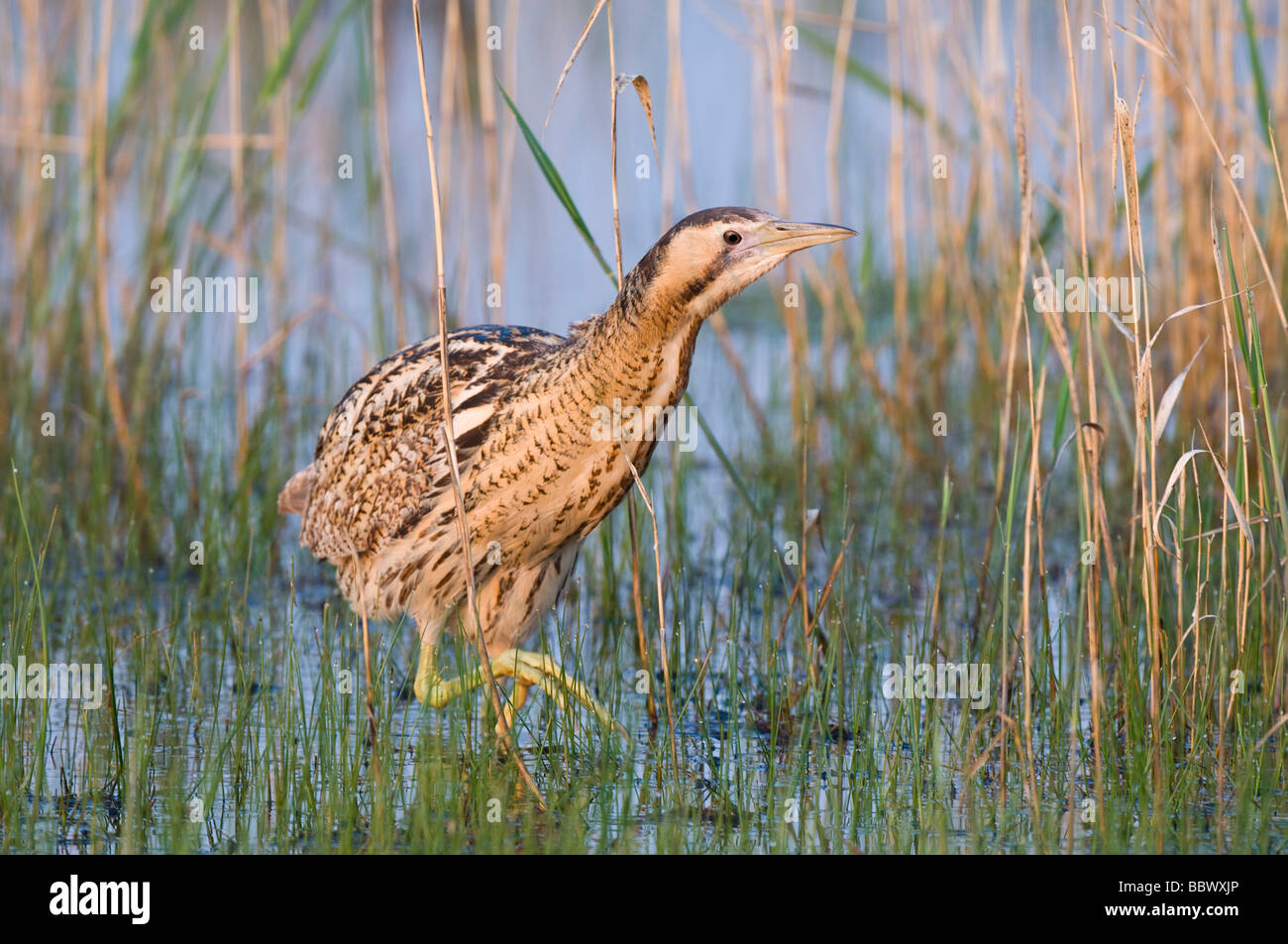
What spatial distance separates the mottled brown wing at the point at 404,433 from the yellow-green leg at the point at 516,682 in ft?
1.36

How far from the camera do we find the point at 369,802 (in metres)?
3.83

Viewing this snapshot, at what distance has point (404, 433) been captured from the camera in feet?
15.1

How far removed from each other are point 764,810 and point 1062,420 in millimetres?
1178

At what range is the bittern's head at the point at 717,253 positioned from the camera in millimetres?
3893

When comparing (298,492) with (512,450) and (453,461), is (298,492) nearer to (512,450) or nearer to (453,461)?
(512,450)

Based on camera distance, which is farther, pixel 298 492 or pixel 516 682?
pixel 298 492

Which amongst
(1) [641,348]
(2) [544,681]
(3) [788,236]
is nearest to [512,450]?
(1) [641,348]

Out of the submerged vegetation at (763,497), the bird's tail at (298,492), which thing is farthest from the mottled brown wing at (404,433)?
the submerged vegetation at (763,497)

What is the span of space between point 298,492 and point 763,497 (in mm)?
1787

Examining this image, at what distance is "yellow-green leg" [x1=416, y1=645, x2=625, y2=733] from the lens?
4031 mm

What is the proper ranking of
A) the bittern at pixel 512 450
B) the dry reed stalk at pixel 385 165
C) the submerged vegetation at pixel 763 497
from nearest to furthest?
the submerged vegetation at pixel 763 497 → the bittern at pixel 512 450 → the dry reed stalk at pixel 385 165

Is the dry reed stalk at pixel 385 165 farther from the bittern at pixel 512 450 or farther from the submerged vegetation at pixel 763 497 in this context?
the bittern at pixel 512 450

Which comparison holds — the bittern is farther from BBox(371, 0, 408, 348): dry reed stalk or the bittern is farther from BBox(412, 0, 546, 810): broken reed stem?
BBox(371, 0, 408, 348): dry reed stalk

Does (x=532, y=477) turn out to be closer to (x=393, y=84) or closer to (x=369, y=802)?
(x=369, y=802)
